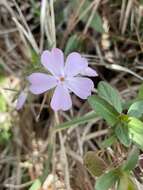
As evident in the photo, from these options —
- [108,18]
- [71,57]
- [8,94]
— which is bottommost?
[71,57]

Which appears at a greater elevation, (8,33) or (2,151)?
(8,33)

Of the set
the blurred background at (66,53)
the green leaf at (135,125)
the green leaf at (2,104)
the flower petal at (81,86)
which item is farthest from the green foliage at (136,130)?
the green leaf at (2,104)

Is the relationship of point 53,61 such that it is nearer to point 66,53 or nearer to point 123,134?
point 123,134

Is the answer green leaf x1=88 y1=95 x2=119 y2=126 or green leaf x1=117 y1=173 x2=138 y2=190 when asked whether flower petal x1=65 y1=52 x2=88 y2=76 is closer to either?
green leaf x1=88 y1=95 x2=119 y2=126

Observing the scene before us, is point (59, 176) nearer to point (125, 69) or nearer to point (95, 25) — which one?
point (125, 69)

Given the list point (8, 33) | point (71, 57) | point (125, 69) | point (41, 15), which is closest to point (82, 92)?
point (71, 57)

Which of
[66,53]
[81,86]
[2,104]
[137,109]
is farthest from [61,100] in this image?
[2,104]

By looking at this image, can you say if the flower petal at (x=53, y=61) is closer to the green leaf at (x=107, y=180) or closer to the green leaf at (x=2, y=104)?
the green leaf at (x=107, y=180)

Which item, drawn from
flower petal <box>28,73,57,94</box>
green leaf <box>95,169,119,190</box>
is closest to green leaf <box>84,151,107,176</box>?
green leaf <box>95,169,119,190</box>
